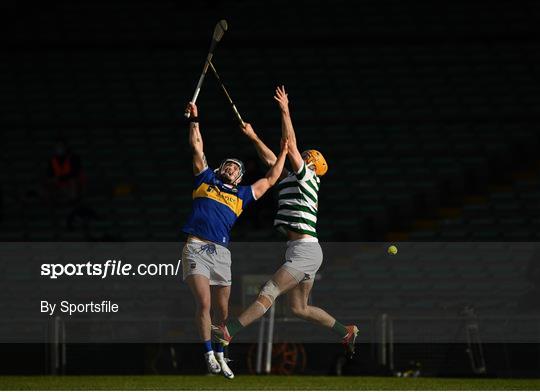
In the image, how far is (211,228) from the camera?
10.3m

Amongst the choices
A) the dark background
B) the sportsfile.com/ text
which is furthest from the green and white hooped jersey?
the dark background

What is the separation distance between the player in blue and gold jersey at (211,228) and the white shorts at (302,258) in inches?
21.7

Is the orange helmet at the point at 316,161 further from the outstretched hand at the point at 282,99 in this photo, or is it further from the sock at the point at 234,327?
the sock at the point at 234,327

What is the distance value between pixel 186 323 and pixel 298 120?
6197 millimetres

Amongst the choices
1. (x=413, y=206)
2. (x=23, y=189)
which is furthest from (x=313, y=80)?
(x=23, y=189)

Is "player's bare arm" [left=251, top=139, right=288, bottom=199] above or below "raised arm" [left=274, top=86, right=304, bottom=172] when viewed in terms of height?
below

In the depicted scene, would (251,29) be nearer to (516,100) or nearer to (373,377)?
(516,100)

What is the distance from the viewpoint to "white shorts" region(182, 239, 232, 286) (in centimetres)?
1027

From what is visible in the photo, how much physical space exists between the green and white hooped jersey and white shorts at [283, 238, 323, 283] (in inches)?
4.3

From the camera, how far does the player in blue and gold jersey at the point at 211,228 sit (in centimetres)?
1021

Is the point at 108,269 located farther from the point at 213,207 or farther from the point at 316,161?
the point at 213,207

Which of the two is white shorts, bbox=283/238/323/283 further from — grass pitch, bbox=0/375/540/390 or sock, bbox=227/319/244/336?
grass pitch, bbox=0/375/540/390

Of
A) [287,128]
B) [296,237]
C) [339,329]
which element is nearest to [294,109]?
[339,329]

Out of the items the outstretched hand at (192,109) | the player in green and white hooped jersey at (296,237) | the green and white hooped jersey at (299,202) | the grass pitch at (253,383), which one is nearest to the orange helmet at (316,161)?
the player in green and white hooped jersey at (296,237)
